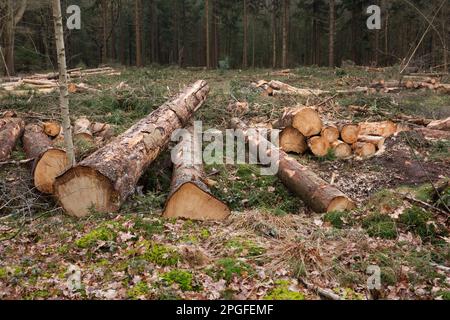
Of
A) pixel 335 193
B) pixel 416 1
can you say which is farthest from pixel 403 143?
pixel 416 1

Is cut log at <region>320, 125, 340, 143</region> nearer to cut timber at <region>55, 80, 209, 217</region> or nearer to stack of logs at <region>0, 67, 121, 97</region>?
cut timber at <region>55, 80, 209, 217</region>

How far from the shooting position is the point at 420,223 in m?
5.62

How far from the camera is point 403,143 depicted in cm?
852

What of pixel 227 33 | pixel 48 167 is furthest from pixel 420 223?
pixel 227 33

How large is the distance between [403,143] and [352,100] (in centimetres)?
423

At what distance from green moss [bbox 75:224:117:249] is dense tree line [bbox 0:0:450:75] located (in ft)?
79.9

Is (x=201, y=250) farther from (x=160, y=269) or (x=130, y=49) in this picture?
(x=130, y=49)

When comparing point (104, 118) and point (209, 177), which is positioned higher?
point (104, 118)

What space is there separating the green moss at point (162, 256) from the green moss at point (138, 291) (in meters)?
0.42

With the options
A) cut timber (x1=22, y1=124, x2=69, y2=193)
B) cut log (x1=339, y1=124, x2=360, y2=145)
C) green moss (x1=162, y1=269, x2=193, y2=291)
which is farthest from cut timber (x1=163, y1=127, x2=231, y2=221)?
cut log (x1=339, y1=124, x2=360, y2=145)

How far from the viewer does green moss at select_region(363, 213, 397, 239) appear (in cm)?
550

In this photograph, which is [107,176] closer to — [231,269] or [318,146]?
[231,269]
